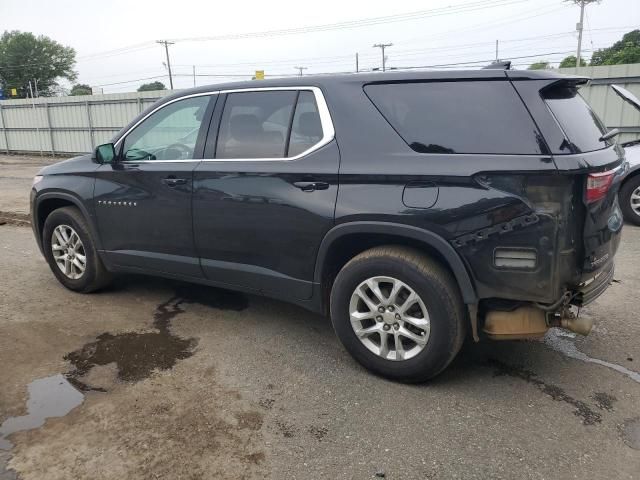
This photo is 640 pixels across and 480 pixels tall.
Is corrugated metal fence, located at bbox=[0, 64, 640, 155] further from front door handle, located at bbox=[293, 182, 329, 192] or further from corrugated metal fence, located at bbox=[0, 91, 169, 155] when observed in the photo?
front door handle, located at bbox=[293, 182, 329, 192]

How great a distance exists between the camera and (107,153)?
174 inches

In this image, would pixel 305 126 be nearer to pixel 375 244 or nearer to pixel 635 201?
pixel 375 244

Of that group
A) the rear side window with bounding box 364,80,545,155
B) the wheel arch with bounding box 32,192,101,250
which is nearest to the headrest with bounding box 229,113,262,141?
the rear side window with bounding box 364,80,545,155

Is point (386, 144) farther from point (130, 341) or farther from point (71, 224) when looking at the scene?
point (71, 224)

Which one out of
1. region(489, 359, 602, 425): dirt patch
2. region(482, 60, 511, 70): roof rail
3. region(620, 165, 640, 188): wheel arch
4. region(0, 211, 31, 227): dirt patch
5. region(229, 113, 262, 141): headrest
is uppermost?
region(482, 60, 511, 70): roof rail

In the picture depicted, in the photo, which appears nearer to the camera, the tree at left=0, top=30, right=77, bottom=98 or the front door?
the front door

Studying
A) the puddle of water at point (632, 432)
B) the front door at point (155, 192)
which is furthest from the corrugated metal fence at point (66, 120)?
the puddle of water at point (632, 432)

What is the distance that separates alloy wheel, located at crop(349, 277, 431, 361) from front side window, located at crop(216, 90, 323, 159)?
1.02 meters

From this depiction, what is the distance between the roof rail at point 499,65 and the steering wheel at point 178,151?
218cm

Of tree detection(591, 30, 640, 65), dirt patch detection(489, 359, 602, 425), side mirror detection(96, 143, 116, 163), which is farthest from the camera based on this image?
tree detection(591, 30, 640, 65)

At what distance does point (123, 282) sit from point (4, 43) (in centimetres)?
8682

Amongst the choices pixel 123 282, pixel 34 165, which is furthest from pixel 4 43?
pixel 123 282

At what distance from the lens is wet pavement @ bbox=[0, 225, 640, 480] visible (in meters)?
2.56

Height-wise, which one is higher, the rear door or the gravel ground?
the rear door
